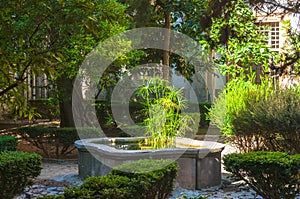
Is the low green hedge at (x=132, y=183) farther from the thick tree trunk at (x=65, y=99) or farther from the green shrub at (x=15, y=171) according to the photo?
the thick tree trunk at (x=65, y=99)

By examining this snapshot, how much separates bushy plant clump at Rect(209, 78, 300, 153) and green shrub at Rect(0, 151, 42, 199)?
11.9 ft

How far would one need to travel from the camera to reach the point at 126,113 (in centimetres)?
1328

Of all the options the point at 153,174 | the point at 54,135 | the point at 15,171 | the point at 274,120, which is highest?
the point at 274,120

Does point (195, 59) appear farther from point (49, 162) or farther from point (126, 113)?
point (49, 162)

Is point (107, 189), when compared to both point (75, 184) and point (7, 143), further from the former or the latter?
point (7, 143)

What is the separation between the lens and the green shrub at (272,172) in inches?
182

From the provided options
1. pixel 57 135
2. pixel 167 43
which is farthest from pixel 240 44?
pixel 57 135

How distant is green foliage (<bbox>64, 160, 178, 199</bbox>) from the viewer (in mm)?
3398

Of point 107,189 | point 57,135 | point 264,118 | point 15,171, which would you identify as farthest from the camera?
point 57,135

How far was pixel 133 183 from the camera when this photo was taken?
369 centimetres

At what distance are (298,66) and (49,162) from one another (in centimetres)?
563

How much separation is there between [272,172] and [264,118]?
2233mm

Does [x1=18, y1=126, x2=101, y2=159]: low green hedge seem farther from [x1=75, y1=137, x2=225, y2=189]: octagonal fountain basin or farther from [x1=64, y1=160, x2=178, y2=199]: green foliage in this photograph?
[x1=64, y1=160, x2=178, y2=199]: green foliage

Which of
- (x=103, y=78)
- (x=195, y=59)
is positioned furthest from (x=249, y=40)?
(x=103, y=78)
